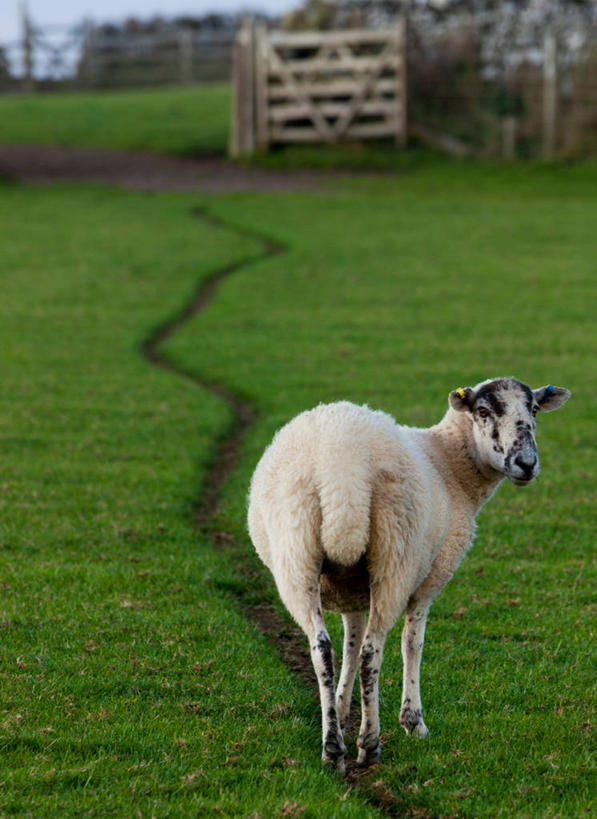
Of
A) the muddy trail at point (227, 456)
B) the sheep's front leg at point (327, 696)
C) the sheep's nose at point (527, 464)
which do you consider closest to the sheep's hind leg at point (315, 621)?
the sheep's front leg at point (327, 696)

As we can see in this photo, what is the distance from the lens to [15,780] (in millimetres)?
5289

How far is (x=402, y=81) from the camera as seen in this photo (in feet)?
112

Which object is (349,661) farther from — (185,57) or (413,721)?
(185,57)

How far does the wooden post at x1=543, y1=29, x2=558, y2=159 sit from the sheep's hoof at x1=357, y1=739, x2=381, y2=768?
30.0 metres

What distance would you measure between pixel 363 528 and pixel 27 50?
5138cm

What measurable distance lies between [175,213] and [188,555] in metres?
22.1

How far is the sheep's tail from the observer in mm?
5301

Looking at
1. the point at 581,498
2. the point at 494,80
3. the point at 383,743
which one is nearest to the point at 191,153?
the point at 494,80

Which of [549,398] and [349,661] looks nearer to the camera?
[349,661]

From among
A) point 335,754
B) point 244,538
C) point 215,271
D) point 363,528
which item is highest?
point 363,528

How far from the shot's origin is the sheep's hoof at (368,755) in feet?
18.4

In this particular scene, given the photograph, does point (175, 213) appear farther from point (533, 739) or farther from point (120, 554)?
point (533, 739)

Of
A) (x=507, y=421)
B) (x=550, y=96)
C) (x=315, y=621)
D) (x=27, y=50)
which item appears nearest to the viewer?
(x=315, y=621)

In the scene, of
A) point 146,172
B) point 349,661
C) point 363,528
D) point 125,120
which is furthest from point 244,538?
point 125,120
